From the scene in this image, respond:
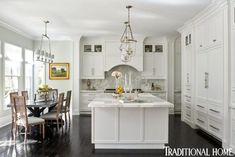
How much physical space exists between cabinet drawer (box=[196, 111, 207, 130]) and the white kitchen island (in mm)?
1533

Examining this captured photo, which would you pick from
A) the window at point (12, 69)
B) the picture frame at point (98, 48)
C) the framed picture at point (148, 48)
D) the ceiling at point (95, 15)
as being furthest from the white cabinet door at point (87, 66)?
the window at point (12, 69)

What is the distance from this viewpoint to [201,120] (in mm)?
5477

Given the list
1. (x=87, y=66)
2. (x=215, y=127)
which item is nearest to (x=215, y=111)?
(x=215, y=127)

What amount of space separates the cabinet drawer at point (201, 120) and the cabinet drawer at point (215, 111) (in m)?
0.35

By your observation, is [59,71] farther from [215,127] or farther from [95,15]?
[215,127]

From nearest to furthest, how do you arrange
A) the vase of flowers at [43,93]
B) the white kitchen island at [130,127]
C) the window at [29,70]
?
the white kitchen island at [130,127] < the vase of flowers at [43,93] < the window at [29,70]

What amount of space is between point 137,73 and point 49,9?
4.60m

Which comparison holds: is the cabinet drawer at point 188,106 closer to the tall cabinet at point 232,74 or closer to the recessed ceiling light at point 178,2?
the tall cabinet at point 232,74

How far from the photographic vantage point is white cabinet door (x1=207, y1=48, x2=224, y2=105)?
14.6ft

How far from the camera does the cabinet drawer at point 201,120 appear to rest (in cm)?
521

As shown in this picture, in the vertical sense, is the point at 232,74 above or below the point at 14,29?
below

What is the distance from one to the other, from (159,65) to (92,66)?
255 cm

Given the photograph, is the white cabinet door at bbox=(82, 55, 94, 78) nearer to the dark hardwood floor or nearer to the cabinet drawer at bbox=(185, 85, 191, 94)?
the dark hardwood floor

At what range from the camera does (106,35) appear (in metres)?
8.22
